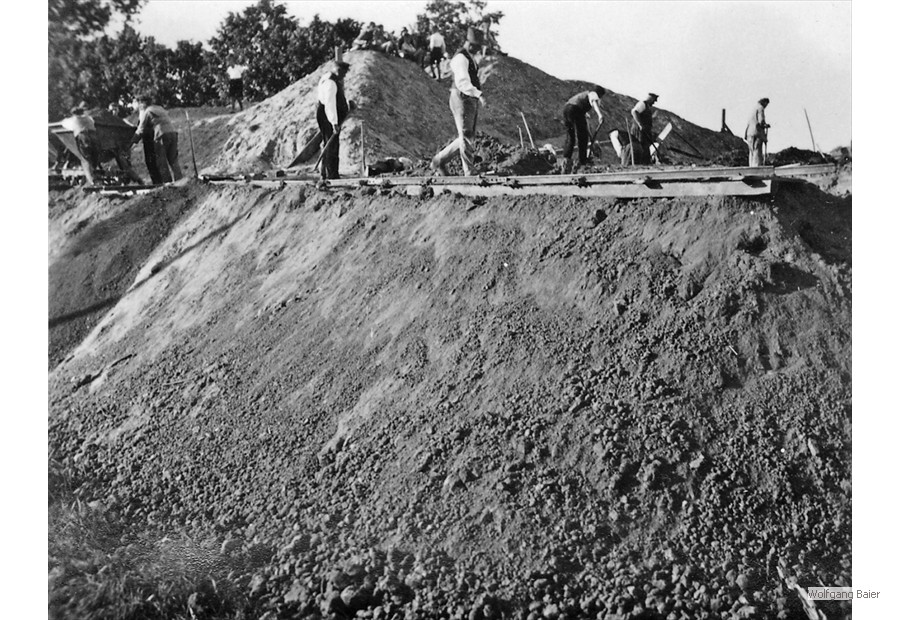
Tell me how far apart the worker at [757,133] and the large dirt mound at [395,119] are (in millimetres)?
5970

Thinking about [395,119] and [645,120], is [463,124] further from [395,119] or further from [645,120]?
[395,119]

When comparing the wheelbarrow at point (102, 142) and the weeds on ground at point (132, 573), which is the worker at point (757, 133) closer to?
the weeds on ground at point (132, 573)

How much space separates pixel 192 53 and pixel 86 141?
450 inches

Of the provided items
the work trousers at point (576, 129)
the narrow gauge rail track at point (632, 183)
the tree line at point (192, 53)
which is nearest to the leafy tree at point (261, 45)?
the tree line at point (192, 53)

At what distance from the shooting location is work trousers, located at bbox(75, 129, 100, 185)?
13.9 meters

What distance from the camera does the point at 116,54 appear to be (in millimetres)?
22266

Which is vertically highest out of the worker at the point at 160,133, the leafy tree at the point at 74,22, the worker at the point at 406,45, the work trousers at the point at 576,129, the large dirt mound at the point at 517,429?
the worker at the point at 406,45

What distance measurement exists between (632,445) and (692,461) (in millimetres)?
350

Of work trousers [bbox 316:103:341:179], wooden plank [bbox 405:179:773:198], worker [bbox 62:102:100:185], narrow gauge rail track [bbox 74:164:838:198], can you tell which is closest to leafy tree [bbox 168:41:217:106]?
worker [bbox 62:102:100:185]

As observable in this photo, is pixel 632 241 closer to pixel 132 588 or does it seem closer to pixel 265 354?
pixel 265 354

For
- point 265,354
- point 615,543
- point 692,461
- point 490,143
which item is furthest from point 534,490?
point 490,143

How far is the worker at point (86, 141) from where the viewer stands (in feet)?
45.7

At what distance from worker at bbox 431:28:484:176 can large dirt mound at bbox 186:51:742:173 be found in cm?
634

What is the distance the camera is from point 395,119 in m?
18.0
